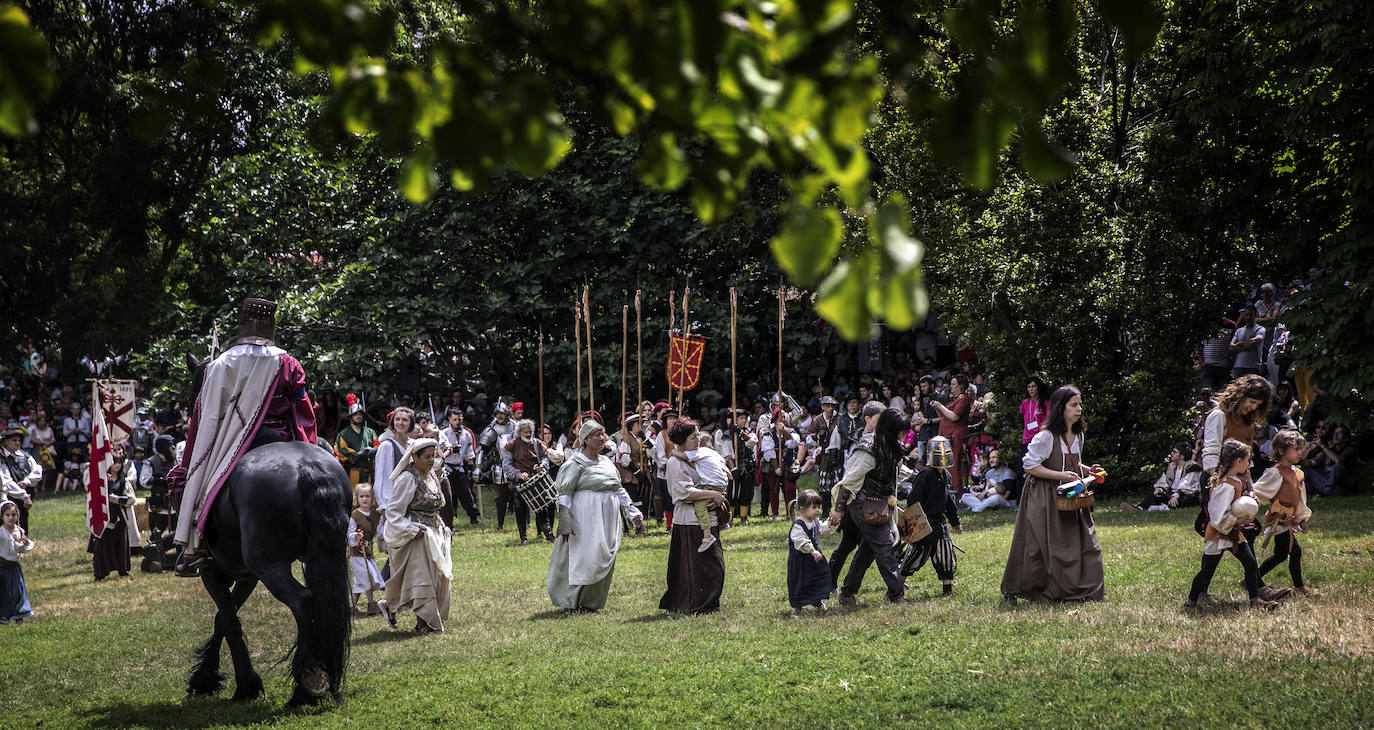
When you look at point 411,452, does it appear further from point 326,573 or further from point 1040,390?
point 1040,390

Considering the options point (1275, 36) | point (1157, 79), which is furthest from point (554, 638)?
point (1157, 79)

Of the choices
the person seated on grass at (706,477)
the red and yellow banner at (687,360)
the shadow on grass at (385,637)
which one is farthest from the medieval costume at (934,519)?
the red and yellow banner at (687,360)

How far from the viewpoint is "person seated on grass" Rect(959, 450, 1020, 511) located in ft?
63.6

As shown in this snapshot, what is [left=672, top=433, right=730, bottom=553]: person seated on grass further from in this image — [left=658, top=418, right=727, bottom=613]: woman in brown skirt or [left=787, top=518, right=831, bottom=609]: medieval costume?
[left=787, top=518, right=831, bottom=609]: medieval costume

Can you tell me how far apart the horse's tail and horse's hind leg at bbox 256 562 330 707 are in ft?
0.12

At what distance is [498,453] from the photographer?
70.4 ft

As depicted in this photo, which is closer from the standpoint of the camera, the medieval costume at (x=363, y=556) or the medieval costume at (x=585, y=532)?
the medieval costume at (x=585, y=532)

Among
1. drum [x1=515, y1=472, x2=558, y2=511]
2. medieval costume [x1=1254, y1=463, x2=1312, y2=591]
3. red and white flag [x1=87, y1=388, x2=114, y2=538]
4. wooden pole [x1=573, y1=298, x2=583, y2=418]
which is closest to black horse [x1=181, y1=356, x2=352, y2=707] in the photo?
medieval costume [x1=1254, y1=463, x2=1312, y2=591]

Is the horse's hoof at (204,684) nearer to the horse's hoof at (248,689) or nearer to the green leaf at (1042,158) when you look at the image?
the horse's hoof at (248,689)

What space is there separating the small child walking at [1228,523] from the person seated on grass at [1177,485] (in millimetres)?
7671

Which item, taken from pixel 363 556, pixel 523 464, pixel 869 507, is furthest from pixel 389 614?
pixel 523 464

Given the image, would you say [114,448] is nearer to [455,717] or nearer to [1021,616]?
[455,717]

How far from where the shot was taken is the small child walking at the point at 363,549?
12.2m

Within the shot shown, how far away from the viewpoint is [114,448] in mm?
15906
